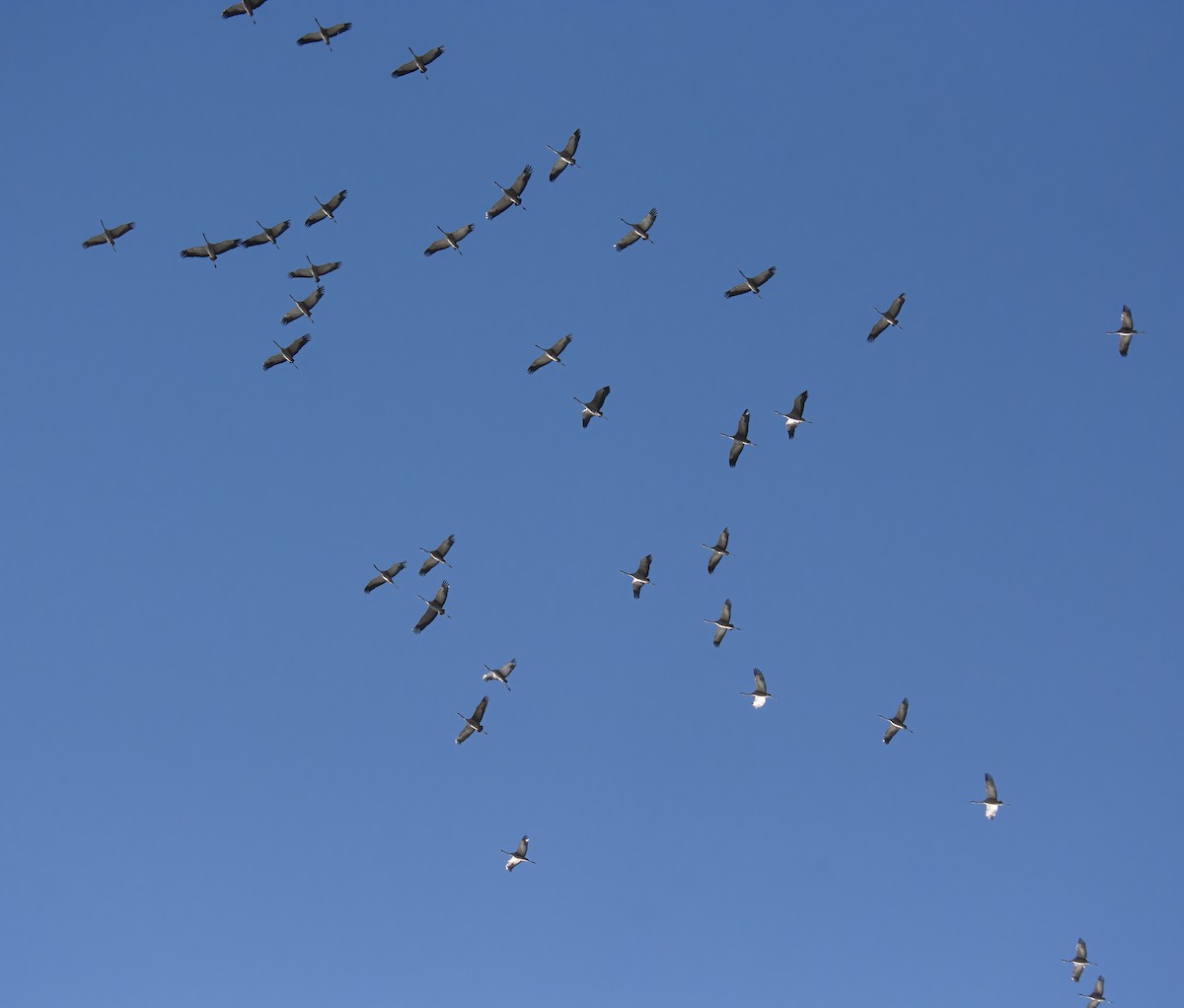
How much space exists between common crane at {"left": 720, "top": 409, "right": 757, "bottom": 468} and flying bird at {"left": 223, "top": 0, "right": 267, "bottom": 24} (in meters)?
29.6

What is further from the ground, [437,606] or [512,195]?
[512,195]

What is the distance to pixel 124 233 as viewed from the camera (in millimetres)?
67875

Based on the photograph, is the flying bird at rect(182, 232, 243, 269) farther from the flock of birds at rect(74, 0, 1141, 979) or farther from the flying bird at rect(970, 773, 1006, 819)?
the flying bird at rect(970, 773, 1006, 819)

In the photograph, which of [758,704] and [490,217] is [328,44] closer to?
[490,217]

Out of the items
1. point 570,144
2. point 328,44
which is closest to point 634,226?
point 570,144

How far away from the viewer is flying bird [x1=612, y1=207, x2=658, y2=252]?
67.6 metres

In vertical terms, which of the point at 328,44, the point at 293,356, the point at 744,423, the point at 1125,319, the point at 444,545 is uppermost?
the point at 1125,319

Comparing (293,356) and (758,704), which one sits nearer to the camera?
(293,356)

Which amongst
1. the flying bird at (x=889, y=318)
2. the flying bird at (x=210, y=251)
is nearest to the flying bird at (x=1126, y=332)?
the flying bird at (x=889, y=318)

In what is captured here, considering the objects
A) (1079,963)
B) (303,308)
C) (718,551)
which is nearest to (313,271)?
(303,308)

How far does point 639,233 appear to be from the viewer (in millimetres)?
67812

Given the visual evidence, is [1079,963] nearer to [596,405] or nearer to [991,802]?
[991,802]

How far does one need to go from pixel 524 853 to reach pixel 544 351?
26.5m

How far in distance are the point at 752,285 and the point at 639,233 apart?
6089mm
